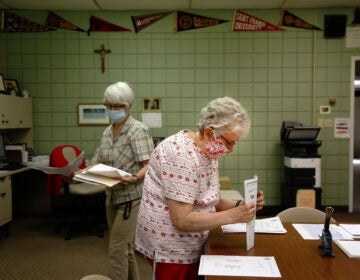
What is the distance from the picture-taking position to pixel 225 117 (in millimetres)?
1479

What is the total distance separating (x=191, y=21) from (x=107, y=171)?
10.6 feet

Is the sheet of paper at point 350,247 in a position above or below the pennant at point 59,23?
below

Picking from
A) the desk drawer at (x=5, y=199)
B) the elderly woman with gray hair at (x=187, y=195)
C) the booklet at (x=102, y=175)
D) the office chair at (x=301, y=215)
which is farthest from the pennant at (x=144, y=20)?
the elderly woman with gray hair at (x=187, y=195)

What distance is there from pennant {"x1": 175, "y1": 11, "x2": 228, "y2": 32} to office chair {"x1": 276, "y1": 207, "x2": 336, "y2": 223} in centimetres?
326

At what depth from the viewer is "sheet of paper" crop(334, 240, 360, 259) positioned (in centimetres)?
147

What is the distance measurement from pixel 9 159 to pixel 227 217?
12.1ft

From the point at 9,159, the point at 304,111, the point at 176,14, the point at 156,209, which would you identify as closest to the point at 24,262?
the point at 9,159

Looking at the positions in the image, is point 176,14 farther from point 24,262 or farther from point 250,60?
point 24,262

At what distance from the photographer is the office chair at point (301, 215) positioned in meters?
2.18

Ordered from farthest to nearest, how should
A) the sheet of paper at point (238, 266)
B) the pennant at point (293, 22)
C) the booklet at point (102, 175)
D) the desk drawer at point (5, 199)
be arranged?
the pennant at point (293, 22) < the desk drawer at point (5, 199) < the booklet at point (102, 175) < the sheet of paper at point (238, 266)

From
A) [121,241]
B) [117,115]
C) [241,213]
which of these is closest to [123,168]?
[117,115]

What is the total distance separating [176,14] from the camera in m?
4.73

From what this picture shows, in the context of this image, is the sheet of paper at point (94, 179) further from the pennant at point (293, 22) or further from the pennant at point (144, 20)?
the pennant at point (293, 22)

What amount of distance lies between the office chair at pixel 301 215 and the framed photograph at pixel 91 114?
3229 millimetres
